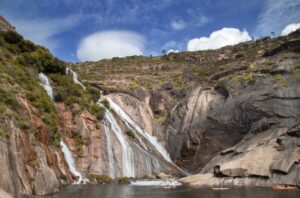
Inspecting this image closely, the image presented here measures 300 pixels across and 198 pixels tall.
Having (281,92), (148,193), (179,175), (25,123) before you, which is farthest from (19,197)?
(281,92)

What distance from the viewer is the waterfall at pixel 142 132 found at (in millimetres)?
72375

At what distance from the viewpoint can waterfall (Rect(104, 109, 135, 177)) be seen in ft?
189

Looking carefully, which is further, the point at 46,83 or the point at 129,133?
the point at 129,133

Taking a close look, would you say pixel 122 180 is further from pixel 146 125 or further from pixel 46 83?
pixel 146 125

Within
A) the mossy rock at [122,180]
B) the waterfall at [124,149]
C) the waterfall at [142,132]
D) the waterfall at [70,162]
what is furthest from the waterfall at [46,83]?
the waterfall at [142,132]

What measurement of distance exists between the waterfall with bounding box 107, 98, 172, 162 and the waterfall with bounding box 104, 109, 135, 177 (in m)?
7.87

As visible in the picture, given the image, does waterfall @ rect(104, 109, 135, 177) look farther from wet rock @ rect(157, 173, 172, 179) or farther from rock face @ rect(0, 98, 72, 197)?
rock face @ rect(0, 98, 72, 197)

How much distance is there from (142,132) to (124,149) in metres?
15.5

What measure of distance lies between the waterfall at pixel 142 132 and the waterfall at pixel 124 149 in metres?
7.87

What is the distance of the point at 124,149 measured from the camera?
59.7 m

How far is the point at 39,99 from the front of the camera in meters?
49.4

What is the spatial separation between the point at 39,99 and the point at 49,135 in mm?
5102

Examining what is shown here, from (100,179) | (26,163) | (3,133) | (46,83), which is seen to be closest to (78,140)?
(100,179)

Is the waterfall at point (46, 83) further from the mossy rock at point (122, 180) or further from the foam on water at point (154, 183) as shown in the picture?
the foam on water at point (154, 183)
